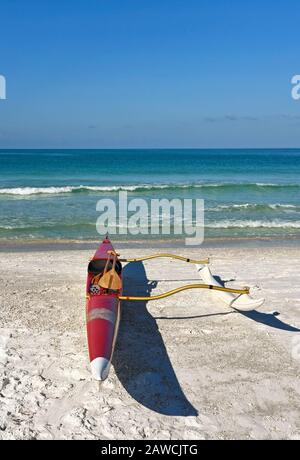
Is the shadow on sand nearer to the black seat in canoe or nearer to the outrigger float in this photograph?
the outrigger float

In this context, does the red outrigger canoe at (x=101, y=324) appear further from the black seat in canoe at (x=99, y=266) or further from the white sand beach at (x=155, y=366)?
the white sand beach at (x=155, y=366)

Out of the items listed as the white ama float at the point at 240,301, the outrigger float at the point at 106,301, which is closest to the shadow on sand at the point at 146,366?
the outrigger float at the point at 106,301

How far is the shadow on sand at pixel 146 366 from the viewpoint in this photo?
167 inches

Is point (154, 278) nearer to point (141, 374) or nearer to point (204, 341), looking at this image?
point (204, 341)

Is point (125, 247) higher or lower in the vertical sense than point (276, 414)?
higher

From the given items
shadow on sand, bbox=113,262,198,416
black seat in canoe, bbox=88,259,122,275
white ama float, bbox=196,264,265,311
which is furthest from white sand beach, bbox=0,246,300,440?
black seat in canoe, bbox=88,259,122,275

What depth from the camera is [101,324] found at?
4887 millimetres

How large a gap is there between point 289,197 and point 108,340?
57.1 feet

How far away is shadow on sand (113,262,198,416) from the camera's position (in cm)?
425

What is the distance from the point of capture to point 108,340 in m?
4.59

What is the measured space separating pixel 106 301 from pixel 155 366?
100 cm
